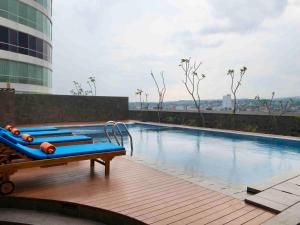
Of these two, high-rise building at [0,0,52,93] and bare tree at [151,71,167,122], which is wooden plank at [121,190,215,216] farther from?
high-rise building at [0,0,52,93]

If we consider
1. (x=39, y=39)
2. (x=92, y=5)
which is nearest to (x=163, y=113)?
(x=92, y=5)

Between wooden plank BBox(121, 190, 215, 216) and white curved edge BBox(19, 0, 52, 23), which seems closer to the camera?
wooden plank BBox(121, 190, 215, 216)

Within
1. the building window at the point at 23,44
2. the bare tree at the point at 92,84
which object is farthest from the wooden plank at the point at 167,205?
the bare tree at the point at 92,84

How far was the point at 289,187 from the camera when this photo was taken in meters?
4.47

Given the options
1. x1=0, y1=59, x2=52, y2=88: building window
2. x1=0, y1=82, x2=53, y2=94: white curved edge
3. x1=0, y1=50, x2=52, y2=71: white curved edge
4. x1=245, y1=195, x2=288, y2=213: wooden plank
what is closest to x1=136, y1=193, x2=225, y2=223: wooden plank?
x1=245, y1=195, x2=288, y2=213: wooden plank

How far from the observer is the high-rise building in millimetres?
21047

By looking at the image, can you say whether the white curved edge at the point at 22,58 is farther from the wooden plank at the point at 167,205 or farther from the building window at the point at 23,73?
the wooden plank at the point at 167,205

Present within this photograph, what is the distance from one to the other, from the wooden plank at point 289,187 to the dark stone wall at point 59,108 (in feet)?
39.9

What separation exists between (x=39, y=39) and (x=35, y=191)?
23310mm

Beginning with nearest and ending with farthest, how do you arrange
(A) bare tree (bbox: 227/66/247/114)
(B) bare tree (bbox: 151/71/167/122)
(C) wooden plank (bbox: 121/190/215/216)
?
(C) wooden plank (bbox: 121/190/215/216) → (A) bare tree (bbox: 227/66/247/114) → (B) bare tree (bbox: 151/71/167/122)

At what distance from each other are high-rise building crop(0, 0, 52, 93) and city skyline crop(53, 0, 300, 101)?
2.08 meters

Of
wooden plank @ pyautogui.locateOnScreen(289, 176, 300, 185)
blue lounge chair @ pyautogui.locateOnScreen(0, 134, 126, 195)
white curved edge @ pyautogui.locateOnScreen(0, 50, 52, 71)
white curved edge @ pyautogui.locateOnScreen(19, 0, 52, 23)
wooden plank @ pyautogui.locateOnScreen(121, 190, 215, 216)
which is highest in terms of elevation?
white curved edge @ pyautogui.locateOnScreen(19, 0, 52, 23)

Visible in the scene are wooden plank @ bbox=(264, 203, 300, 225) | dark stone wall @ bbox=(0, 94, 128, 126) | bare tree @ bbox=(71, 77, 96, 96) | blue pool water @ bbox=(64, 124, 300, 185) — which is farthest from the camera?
bare tree @ bbox=(71, 77, 96, 96)

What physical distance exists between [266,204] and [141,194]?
1.70 m
